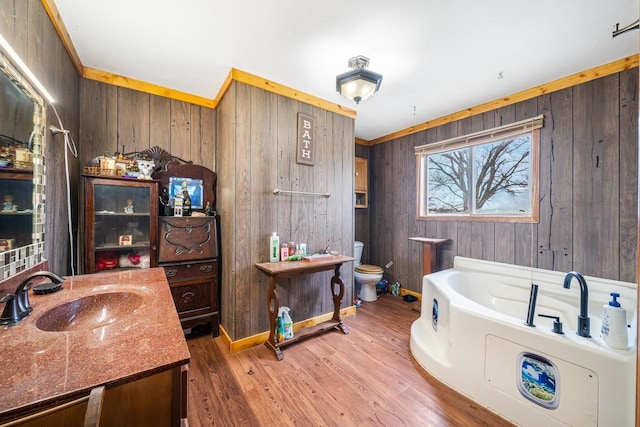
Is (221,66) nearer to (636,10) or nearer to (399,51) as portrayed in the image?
(399,51)

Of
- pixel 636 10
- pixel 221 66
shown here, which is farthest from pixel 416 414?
pixel 221 66

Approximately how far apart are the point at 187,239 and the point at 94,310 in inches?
45.0

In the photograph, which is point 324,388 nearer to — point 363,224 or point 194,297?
point 194,297

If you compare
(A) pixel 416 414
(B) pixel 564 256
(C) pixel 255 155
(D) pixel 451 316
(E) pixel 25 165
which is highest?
(C) pixel 255 155

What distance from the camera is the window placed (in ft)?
8.30

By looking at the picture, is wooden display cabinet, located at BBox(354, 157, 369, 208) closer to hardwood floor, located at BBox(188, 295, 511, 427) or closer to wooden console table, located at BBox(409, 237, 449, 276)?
wooden console table, located at BBox(409, 237, 449, 276)

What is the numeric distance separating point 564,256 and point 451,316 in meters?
1.39

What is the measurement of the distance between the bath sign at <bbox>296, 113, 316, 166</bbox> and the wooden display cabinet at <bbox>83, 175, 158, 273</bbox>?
1330 millimetres

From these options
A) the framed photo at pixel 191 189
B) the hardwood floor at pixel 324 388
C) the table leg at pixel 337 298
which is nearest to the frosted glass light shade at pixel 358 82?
the table leg at pixel 337 298

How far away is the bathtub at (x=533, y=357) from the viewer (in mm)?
1230

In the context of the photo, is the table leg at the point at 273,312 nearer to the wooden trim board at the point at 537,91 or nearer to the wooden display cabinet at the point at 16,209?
→ the wooden display cabinet at the point at 16,209

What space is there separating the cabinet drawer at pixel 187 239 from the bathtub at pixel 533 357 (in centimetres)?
202

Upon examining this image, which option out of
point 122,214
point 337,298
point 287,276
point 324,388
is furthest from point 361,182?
point 122,214

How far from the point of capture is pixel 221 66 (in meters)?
2.09
